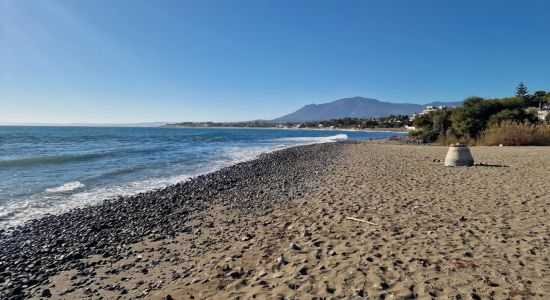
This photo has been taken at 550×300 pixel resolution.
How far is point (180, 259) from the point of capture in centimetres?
566

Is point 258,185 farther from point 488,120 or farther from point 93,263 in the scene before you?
point 488,120

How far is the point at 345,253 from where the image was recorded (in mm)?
5090

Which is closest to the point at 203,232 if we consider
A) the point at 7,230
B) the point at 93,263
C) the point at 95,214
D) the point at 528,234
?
the point at 93,263

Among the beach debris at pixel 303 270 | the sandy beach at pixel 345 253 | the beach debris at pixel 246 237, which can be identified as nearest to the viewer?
the sandy beach at pixel 345 253

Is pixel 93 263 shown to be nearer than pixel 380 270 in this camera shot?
No

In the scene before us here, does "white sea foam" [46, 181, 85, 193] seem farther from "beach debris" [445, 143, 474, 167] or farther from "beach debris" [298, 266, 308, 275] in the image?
"beach debris" [445, 143, 474, 167]

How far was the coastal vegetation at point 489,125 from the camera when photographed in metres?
26.5

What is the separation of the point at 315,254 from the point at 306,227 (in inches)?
57.9

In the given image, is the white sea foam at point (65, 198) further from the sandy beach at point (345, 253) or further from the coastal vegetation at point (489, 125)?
the coastal vegetation at point (489, 125)

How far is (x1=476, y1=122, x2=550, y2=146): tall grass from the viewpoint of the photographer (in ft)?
85.2

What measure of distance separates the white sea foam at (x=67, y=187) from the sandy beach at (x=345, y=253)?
7.15 meters

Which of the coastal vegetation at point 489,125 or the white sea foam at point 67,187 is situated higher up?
the coastal vegetation at point 489,125

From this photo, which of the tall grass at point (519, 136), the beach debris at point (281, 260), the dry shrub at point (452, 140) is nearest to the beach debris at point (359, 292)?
the beach debris at point (281, 260)

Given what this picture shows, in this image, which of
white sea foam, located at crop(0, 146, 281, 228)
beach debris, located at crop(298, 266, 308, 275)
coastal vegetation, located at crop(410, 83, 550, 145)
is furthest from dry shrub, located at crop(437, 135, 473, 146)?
beach debris, located at crop(298, 266, 308, 275)
